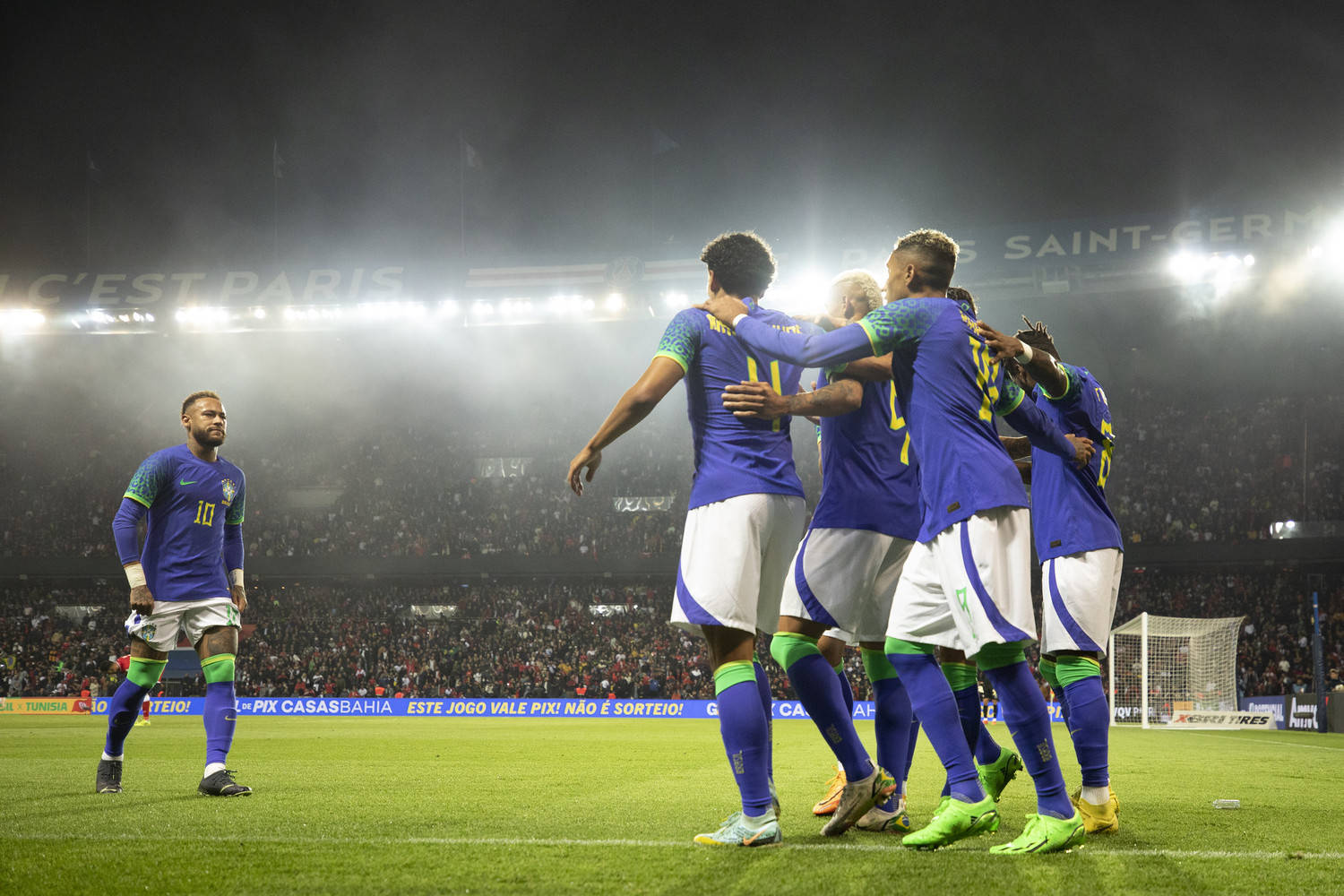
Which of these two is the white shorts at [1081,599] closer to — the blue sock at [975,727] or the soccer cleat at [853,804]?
the blue sock at [975,727]

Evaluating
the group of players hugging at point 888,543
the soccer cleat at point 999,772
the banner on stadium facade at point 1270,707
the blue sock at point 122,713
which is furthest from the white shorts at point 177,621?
the banner on stadium facade at point 1270,707

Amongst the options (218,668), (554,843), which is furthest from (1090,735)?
(218,668)

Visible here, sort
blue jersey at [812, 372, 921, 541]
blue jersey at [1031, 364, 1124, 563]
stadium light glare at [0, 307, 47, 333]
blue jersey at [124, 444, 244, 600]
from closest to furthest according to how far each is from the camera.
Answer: blue jersey at [812, 372, 921, 541], blue jersey at [1031, 364, 1124, 563], blue jersey at [124, 444, 244, 600], stadium light glare at [0, 307, 47, 333]

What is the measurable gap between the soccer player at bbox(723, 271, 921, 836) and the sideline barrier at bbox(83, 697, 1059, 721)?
2155 centimetres

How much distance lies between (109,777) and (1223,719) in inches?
837

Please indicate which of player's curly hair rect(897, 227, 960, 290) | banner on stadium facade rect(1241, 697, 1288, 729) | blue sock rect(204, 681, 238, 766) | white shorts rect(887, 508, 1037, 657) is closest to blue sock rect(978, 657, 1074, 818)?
white shorts rect(887, 508, 1037, 657)

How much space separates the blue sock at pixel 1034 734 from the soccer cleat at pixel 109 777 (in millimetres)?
5160

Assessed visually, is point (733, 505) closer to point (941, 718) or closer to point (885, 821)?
point (941, 718)

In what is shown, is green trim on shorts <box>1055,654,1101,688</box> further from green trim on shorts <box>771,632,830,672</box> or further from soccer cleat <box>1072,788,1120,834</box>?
green trim on shorts <box>771,632,830,672</box>

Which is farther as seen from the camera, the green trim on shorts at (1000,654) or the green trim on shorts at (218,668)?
the green trim on shorts at (218,668)

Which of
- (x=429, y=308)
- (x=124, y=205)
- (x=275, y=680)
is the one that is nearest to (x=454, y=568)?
(x=275, y=680)

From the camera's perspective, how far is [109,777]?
6129 mm

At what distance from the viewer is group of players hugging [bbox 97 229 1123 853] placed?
3.70 m

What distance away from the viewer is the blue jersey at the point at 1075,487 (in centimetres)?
494
